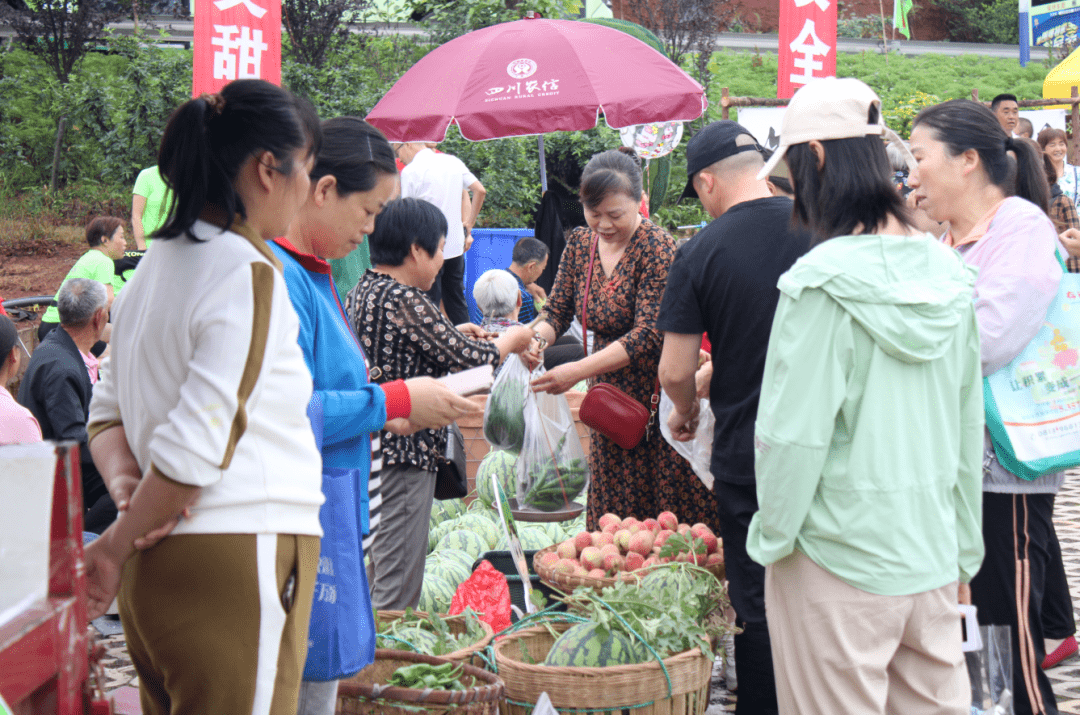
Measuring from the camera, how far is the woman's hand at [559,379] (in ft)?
12.4

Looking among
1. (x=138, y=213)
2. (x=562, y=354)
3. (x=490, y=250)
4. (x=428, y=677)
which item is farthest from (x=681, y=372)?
(x=490, y=250)

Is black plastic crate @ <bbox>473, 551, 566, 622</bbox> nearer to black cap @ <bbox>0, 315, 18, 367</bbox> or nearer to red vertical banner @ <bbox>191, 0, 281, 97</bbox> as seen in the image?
black cap @ <bbox>0, 315, 18, 367</bbox>

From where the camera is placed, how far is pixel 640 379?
3834 mm

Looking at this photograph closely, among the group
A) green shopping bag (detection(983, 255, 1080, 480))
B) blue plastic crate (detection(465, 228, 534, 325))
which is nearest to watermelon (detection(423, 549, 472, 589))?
green shopping bag (detection(983, 255, 1080, 480))

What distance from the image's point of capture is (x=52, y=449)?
105 centimetres

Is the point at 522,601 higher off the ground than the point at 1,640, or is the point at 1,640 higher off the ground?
the point at 1,640

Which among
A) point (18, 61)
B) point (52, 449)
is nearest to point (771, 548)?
point (52, 449)

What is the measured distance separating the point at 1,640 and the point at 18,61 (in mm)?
16256

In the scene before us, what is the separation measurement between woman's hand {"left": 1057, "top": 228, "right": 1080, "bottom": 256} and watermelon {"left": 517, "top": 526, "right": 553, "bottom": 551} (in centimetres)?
249

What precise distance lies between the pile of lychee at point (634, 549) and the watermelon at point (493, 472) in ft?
4.43

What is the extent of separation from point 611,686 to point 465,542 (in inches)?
76.1

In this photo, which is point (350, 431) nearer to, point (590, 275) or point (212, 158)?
point (212, 158)

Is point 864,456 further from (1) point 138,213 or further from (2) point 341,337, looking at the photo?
(1) point 138,213

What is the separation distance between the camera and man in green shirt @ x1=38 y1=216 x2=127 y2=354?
6.81 metres
